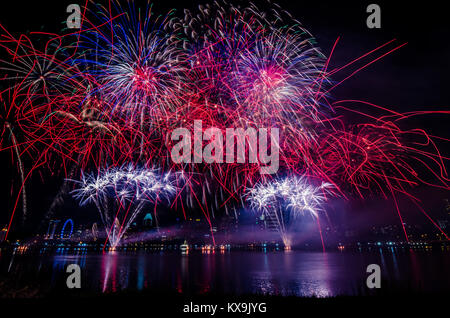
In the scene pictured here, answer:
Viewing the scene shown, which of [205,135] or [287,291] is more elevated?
[205,135]

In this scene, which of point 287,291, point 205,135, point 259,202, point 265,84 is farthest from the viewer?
point 259,202

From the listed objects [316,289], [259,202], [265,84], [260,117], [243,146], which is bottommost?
[316,289]

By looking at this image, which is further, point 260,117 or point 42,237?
point 42,237
